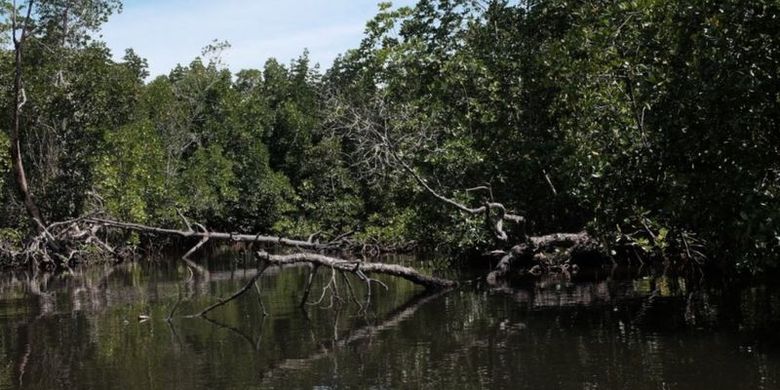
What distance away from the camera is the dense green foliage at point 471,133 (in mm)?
9828

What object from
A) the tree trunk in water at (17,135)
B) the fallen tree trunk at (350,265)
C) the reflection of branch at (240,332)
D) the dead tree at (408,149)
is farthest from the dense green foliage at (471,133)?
the reflection of branch at (240,332)

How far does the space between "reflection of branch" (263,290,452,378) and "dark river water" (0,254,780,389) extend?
29 millimetres

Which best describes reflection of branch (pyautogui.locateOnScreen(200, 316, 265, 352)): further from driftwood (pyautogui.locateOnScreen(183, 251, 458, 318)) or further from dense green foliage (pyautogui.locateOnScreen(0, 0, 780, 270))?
dense green foliage (pyautogui.locateOnScreen(0, 0, 780, 270))

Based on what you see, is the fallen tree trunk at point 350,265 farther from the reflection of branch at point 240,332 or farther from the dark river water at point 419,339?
the reflection of branch at point 240,332

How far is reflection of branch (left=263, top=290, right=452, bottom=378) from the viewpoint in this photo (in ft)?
30.1

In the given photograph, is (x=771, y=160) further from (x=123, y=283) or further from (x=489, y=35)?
(x=123, y=283)

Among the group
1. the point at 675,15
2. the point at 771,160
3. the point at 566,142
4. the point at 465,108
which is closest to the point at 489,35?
the point at 465,108

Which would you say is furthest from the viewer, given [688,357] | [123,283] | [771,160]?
[123,283]

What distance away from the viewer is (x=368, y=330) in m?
11.2

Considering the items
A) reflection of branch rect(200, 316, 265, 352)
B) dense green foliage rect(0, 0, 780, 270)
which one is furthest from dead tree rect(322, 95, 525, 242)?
reflection of branch rect(200, 316, 265, 352)

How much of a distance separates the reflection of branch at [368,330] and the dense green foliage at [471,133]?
315 cm

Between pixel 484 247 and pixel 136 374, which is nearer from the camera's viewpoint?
pixel 136 374

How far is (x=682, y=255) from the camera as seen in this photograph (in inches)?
623

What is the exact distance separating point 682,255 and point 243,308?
8.47 meters
